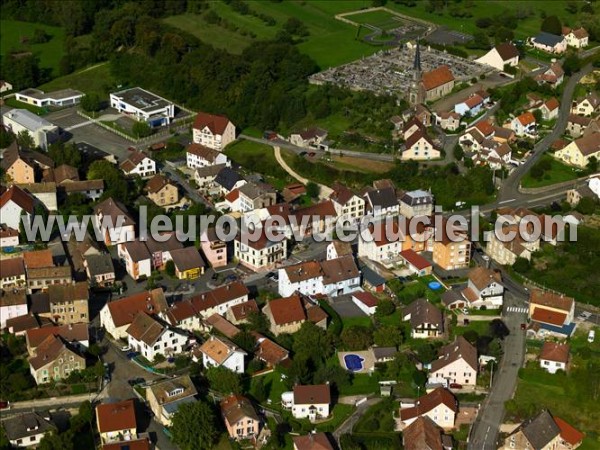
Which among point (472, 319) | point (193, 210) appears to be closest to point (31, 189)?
point (193, 210)

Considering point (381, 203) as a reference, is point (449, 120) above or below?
above

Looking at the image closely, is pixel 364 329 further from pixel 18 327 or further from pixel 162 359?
pixel 18 327

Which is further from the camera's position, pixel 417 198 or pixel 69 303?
pixel 417 198

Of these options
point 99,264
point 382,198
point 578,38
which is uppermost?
point 578,38

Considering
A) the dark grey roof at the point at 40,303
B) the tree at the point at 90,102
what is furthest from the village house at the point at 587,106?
the dark grey roof at the point at 40,303

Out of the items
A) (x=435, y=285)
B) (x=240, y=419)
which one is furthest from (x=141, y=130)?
(x=240, y=419)

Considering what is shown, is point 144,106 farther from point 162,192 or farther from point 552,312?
point 552,312

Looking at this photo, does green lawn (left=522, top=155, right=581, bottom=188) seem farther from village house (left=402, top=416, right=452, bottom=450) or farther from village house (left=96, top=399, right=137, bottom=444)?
village house (left=96, top=399, right=137, bottom=444)

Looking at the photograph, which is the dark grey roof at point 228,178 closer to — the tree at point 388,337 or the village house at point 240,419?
the tree at point 388,337
